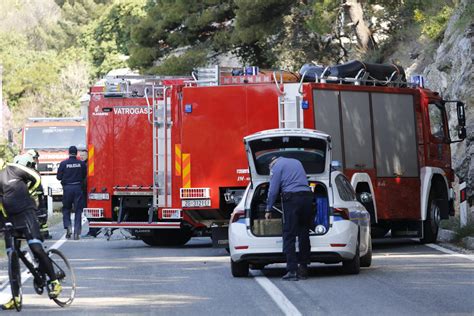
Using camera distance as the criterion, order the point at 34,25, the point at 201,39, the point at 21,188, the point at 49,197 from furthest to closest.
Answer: the point at 34,25
the point at 201,39
the point at 49,197
the point at 21,188

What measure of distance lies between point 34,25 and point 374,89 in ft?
330

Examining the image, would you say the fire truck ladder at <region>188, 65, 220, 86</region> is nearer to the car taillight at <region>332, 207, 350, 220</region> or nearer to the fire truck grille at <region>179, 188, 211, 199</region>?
the fire truck grille at <region>179, 188, 211, 199</region>

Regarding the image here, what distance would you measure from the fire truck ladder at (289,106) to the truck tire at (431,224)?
3665 millimetres

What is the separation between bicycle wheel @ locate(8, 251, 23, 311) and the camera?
43.6ft

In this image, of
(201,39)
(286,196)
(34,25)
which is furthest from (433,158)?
(34,25)

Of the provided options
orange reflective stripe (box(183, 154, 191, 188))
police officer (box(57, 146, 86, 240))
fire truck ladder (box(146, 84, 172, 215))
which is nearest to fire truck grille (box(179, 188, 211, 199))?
orange reflective stripe (box(183, 154, 191, 188))

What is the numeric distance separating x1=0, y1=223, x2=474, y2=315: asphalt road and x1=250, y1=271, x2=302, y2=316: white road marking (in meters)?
0.01

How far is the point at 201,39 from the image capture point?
153 ft

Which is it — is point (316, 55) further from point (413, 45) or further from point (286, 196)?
point (286, 196)

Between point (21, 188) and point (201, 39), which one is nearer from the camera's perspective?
point (21, 188)

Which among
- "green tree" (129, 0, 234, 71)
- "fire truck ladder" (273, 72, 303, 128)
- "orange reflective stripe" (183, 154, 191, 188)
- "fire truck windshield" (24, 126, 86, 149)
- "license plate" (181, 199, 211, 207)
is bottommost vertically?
"license plate" (181, 199, 211, 207)

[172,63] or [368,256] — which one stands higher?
[172,63]

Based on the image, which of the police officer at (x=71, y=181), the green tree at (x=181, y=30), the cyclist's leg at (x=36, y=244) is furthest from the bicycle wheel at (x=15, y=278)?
the green tree at (x=181, y=30)

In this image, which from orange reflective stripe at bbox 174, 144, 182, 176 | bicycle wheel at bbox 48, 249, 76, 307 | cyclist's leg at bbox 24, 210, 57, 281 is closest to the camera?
cyclist's leg at bbox 24, 210, 57, 281
